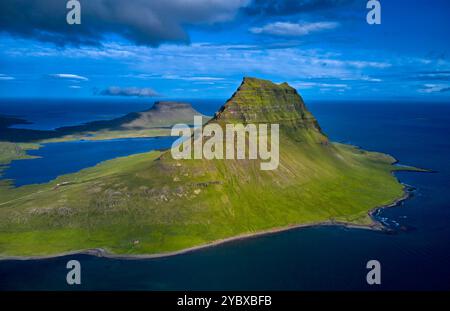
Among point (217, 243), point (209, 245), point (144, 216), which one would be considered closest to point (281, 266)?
point (217, 243)

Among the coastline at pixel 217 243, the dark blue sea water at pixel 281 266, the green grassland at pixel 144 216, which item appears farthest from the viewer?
the green grassland at pixel 144 216

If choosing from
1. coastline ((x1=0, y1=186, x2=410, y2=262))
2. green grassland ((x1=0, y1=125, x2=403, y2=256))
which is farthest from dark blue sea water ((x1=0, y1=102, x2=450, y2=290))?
green grassland ((x1=0, y1=125, x2=403, y2=256))

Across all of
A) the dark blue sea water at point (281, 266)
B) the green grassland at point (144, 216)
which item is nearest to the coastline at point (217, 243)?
the green grassland at point (144, 216)

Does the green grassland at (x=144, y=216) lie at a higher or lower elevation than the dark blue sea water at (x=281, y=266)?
higher

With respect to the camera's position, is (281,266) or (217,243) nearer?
(281,266)

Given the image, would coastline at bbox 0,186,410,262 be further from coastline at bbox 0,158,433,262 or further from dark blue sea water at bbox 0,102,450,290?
dark blue sea water at bbox 0,102,450,290

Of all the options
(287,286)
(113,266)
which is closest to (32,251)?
(113,266)

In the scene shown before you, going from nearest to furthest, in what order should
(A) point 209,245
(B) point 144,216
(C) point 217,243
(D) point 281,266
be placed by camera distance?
(D) point 281,266 < (A) point 209,245 < (C) point 217,243 < (B) point 144,216

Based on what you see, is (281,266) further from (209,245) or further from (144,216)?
(144,216)

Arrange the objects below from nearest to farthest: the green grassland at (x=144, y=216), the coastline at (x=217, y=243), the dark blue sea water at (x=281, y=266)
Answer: the dark blue sea water at (x=281, y=266)
the coastline at (x=217, y=243)
the green grassland at (x=144, y=216)

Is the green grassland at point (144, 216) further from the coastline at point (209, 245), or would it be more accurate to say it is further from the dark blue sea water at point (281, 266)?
the dark blue sea water at point (281, 266)
